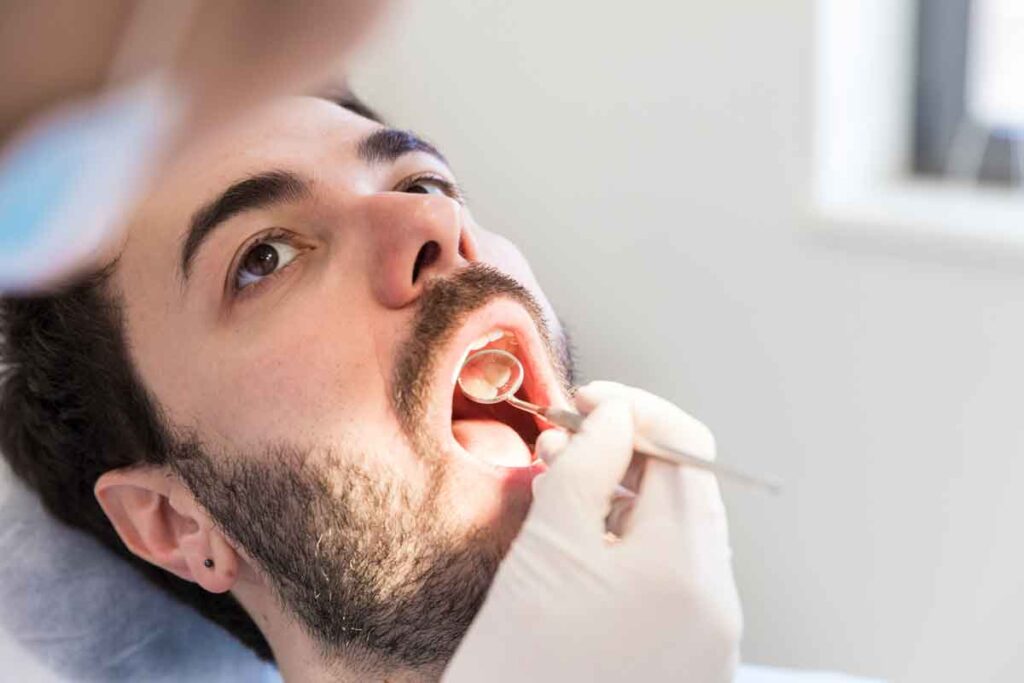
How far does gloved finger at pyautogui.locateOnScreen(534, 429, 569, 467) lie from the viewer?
1.03 metres

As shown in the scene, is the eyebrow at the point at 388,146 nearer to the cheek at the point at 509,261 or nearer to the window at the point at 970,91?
the cheek at the point at 509,261

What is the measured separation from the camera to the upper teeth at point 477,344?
1099 mm

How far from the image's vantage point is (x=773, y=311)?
1443mm

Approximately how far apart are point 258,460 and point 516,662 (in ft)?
0.98

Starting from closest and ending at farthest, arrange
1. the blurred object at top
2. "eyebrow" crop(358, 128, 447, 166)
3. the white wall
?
the blurred object at top < "eyebrow" crop(358, 128, 447, 166) < the white wall

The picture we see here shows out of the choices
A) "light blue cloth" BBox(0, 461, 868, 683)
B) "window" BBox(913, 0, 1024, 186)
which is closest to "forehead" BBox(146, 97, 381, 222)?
"light blue cloth" BBox(0, 461, 868, 683)

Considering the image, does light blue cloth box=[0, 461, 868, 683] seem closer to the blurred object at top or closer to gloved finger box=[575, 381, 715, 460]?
gloved finger box=[575, 381, 715, 460]

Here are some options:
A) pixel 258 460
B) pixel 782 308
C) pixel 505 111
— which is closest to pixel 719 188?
pixel 782 308

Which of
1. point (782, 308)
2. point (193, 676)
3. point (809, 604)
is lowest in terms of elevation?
point (193, 676)

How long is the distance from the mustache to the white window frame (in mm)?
457

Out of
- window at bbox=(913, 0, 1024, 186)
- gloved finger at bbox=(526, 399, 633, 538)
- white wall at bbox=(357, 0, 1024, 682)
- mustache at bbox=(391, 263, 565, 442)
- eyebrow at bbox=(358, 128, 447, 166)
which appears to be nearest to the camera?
gloved finger at bbox=(526, 399, 633, 538)

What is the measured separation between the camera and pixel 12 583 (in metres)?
1.41

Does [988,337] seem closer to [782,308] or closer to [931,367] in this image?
[931,367]

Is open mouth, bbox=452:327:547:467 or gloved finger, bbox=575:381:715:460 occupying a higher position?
gloved finger, bbox=575:381:715:460
